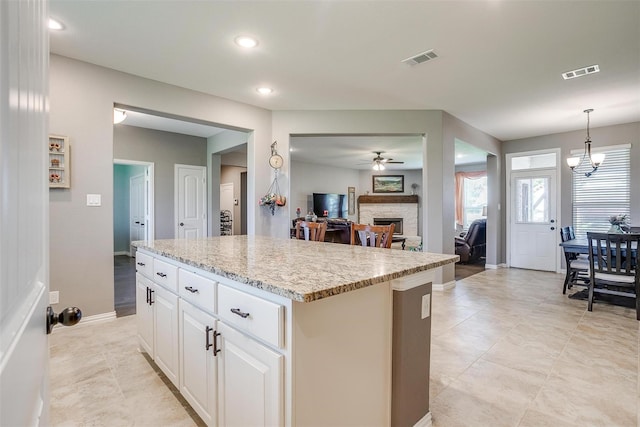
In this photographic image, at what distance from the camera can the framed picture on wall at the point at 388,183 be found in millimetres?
10453

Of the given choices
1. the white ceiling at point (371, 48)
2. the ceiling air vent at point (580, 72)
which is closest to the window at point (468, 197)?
the white ceiling at point (371, 48)

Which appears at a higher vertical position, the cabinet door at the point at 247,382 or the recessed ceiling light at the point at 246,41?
the recessed ceiling light at the point at 246,41

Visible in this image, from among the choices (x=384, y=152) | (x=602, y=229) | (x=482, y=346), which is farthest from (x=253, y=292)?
(x=384, y=152)

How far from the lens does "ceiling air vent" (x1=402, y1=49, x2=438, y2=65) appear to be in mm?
2955

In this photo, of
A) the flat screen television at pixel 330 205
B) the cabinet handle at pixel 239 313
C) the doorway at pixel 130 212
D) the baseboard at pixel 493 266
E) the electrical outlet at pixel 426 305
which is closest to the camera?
the cabinet handle at pixel 239 313

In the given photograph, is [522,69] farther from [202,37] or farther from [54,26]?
[54,26]

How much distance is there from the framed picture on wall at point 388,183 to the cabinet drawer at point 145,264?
880 centimetres

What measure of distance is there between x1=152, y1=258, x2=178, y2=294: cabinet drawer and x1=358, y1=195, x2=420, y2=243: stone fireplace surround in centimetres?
845

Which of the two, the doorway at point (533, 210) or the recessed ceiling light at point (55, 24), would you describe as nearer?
the recessed ceiling light at point (55, 24)

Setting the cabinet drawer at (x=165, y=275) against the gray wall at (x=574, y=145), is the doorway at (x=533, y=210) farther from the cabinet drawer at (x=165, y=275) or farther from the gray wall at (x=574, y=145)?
the cabinet drawer at (x=165, y=275)

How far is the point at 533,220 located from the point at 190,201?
21.2ft

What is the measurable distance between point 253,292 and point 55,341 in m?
2.53

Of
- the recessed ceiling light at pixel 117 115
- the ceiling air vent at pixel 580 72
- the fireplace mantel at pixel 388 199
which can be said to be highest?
the ceiling air vent at pixel 580 72

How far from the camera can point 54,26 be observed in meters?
2.55
